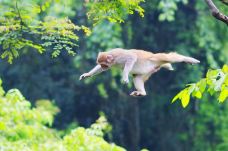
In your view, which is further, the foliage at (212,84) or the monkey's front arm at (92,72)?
the monkey's front arm at (92,72)

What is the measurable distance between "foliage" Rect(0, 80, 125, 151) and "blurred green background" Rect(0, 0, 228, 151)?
5.87 meters

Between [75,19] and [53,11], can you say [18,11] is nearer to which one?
[53,11]

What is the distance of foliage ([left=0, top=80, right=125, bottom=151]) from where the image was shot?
699 centimetres

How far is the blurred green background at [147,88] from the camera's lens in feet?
48.8

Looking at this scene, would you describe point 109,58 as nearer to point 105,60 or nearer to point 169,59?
point 105,60

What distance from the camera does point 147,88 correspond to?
16562mm

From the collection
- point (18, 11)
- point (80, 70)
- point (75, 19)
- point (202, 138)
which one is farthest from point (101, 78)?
point (18, 11)

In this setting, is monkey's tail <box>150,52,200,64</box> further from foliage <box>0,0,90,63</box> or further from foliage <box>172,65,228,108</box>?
foliage <box>172,65,228,108</box>

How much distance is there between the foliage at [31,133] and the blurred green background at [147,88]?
5868 mm

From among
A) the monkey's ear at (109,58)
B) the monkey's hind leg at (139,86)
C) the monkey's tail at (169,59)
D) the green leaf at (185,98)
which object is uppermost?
the monkey's ear at (109,58)

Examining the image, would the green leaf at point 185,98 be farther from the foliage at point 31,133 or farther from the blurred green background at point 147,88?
the blurred green background at point 147,88

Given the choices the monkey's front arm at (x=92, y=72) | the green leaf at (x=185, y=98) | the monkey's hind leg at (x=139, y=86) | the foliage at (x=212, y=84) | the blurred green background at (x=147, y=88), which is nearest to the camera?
the foliage at (x=212, y=84)

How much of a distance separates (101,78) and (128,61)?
34.6ft

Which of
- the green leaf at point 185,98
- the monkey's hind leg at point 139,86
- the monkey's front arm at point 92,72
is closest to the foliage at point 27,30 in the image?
the monkey's front arm at point 92,72
